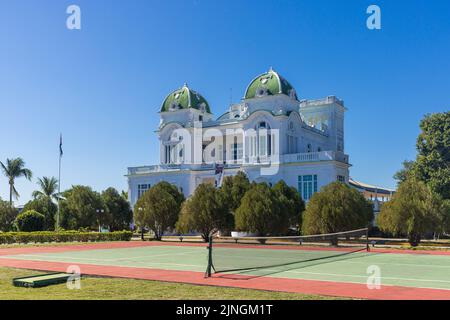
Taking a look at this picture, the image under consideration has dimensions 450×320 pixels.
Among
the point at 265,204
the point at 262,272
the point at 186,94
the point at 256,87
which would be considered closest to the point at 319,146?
the point at 256,87

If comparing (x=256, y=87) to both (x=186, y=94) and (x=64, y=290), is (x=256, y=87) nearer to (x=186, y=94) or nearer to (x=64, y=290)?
(x=186, y=94)

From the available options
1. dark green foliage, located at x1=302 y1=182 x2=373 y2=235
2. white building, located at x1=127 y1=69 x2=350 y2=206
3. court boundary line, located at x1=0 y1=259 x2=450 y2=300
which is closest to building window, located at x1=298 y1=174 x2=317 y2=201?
white building, located at x1=127 y1=69 x2=350 y2=206

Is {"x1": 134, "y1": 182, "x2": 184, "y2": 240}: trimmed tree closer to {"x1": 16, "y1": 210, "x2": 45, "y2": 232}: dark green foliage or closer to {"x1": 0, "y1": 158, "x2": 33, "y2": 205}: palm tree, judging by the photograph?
{"x1": 16, "y1": 210, "x2": 45, "y2": 232}: dark green foliage

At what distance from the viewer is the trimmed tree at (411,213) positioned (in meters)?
33.6

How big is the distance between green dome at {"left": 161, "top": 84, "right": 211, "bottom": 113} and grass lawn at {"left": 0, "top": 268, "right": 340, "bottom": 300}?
5457cm

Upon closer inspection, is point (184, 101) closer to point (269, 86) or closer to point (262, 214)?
point (269, 86)

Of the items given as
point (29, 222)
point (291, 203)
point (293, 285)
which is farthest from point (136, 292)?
point (29, 222)

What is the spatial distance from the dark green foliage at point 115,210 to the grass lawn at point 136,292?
45.3 metres

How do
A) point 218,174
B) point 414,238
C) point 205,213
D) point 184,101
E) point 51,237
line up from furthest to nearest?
point 184,101, point 218,174, point 205,213, point 51,237, point 414,238

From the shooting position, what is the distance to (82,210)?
2201 inches

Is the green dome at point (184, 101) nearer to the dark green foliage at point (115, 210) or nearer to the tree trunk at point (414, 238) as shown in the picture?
the dark green foliage at point (115, 210)

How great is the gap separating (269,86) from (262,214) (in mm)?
23869

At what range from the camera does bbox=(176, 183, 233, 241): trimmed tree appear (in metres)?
43.7
